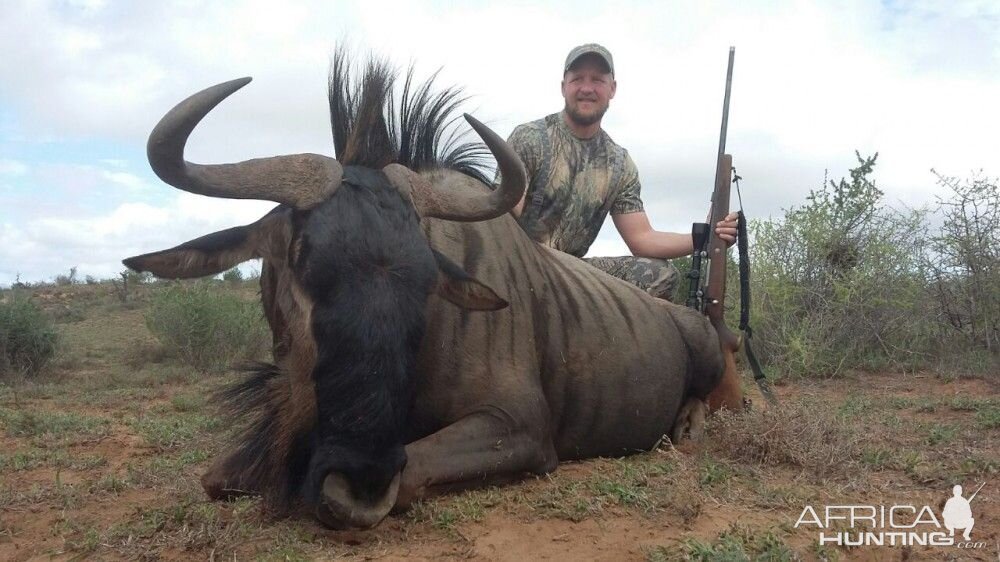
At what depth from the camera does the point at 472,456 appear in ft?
Result: 10.9

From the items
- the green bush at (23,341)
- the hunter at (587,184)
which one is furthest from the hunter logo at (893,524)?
the green bush at (23,341)

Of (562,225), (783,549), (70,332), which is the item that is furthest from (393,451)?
(70,332)

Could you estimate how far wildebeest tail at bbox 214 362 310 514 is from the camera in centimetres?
310

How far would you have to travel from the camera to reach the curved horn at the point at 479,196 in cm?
339

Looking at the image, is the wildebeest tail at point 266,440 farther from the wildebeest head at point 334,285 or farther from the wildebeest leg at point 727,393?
the wildebeest leg at point 727,393

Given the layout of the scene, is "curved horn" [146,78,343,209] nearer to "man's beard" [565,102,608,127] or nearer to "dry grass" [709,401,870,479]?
"dry grass" [709,401,870,479]

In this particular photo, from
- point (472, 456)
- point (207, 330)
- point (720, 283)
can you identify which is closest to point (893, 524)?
point (472, 456)

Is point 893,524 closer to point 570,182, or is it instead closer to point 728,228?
point 728,228

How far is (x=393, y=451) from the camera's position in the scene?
2.68m

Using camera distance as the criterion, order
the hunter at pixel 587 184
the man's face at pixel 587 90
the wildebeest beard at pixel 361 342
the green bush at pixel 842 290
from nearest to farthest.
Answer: the wildebeest beard at pixel 361 342
the hunter at pixel 587 184
the man's face at pixel 587 90
the green bush at pixel 842 290

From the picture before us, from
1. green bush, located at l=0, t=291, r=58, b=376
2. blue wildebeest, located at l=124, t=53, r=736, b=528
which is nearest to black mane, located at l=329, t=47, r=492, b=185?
blue wildebeest, located at l=124, t=53, r=736, b=528

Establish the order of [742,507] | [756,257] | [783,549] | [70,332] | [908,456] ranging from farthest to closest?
1. [70,332]
2. [756,257]
3. [908,456]
4. [742,507]
5. [783,549]

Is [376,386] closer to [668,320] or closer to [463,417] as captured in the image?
A: [463,417]

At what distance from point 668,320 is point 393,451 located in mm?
2931
